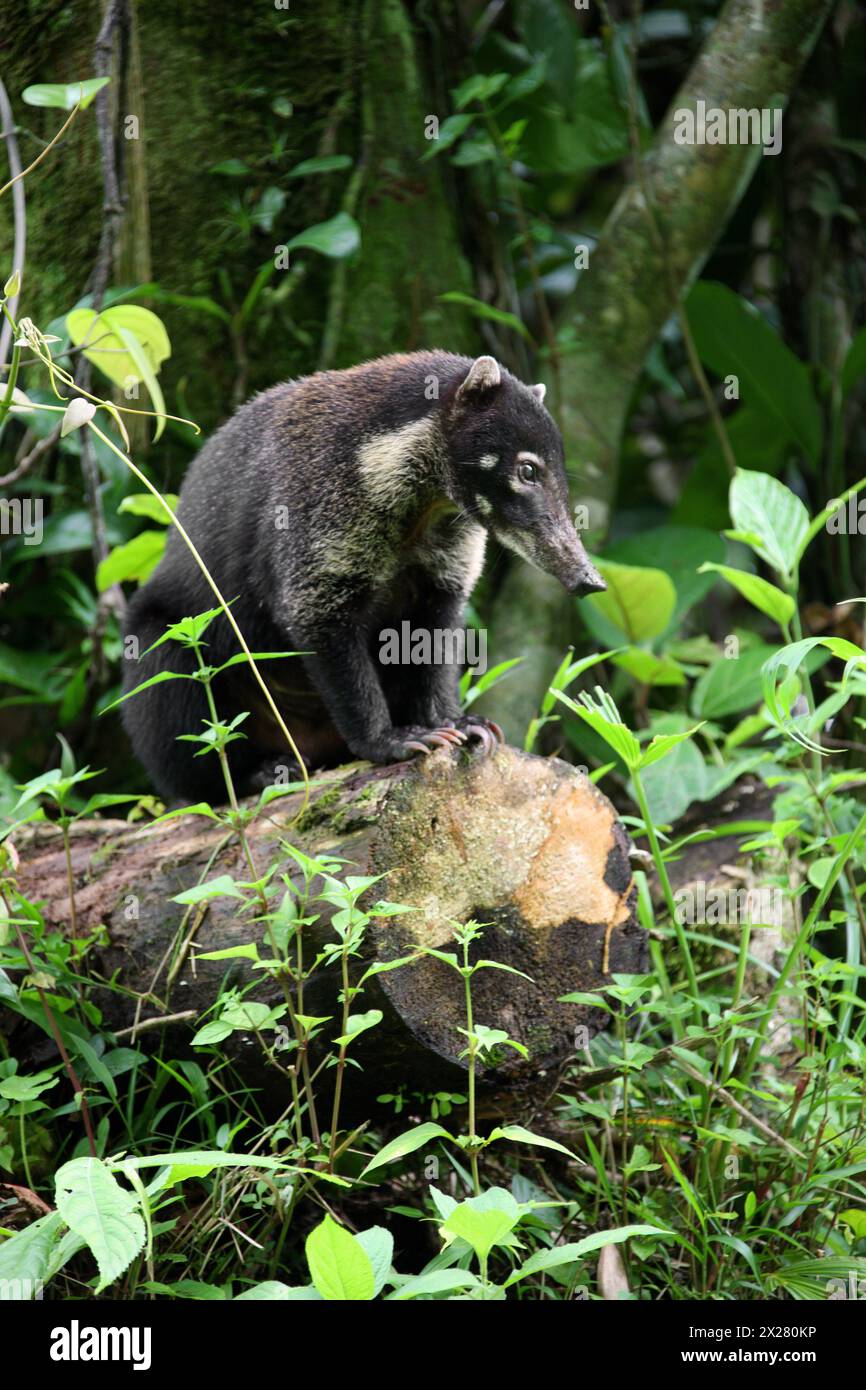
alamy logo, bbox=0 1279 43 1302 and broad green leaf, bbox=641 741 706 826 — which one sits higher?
broad green leaf, bbox=641 741 706 826

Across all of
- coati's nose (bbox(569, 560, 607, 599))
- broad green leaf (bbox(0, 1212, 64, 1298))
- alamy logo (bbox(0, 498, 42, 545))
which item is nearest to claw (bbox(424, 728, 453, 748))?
coati's nose (bbox(569, 560, 607, 599))

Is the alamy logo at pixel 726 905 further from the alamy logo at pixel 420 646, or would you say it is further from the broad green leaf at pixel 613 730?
the broad green leaf at pixel 613 730

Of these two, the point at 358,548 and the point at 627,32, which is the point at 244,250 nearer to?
Result: the point at 358,548

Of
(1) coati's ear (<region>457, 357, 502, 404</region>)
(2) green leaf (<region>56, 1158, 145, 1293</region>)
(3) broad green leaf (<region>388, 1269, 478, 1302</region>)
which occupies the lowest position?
(3) broad green leaf (<region>388, 1269, 478, 1302</region>)

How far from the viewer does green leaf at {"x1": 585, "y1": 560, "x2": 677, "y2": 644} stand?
14.7 ft

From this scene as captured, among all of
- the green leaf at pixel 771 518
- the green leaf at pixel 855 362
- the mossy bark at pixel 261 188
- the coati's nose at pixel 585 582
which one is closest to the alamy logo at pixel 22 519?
the mossy bark at pixel 261 188

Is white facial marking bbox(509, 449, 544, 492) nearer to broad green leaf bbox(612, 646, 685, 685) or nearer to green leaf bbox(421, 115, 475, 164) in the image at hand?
broad green leaf bbox(612, 646, 685, 685)

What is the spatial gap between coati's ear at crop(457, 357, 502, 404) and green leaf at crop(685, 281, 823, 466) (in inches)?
98.4

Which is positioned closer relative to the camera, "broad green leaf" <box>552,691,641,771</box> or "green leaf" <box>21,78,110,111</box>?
"broad green leaf" <box>552,691,641,771</box>

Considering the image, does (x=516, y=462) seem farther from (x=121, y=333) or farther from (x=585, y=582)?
(x=121, y=333)

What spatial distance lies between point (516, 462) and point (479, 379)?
0.76ft

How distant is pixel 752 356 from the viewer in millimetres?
5641

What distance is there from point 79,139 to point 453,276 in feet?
4.85

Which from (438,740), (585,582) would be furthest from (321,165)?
(438,740)
